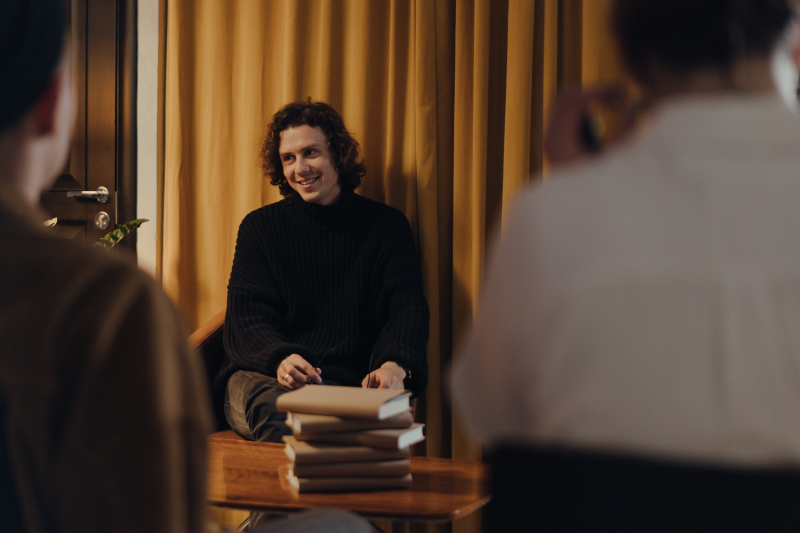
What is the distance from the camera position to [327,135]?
8.00ft

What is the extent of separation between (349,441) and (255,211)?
142 centimetres

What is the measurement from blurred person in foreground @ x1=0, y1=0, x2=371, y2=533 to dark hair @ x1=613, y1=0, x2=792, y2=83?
53 cm

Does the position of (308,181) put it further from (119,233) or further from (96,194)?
(96,194)

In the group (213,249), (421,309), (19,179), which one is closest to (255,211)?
(213,249)

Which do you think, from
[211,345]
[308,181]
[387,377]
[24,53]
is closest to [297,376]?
[387,377]

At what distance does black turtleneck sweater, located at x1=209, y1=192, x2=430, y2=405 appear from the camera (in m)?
2.26

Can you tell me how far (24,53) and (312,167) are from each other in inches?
70.4

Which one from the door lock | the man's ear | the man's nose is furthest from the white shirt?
the door lock

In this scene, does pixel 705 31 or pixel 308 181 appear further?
pixel 308 181

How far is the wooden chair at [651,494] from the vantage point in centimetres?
58

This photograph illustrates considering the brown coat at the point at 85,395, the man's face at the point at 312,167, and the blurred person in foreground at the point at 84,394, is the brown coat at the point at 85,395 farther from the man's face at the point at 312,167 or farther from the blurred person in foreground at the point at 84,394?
the man's face at the point at 312,167

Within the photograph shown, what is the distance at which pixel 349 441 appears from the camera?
1.29 metres

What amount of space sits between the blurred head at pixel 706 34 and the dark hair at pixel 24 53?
572 millimetres

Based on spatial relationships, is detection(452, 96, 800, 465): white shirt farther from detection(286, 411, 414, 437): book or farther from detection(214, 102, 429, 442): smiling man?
detection(214, 102, 429, 442): smiling man
